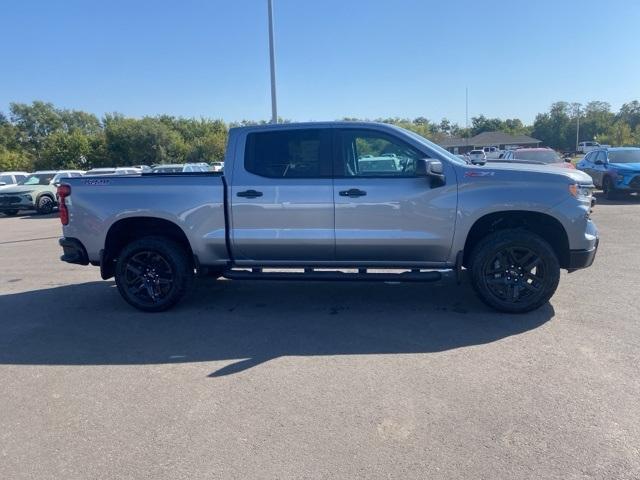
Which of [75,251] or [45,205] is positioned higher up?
[75,251]

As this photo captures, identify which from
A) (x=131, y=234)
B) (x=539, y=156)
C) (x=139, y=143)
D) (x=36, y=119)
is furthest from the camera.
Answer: (x=36, y=119)

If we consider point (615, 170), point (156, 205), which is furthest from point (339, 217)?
point (615, 170)

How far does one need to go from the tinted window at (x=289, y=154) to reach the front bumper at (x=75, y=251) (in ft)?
7.37

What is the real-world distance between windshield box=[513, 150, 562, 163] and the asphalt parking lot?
470 inches

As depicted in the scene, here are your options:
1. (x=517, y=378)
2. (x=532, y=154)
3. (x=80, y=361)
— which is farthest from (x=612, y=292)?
(x=532, y=154)

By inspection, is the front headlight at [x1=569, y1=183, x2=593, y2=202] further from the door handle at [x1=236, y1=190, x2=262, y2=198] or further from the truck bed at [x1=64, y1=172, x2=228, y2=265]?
the truck bed at [x1=64, y1=172, x2=228, y2=265]

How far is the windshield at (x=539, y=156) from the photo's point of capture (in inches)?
690

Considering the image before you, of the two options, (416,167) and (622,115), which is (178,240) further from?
(622,115)

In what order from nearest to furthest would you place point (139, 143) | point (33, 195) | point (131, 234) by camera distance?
point (131, 234)
point (33, 195)
point (139, 143)

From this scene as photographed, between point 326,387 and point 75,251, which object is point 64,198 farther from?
point 326,387

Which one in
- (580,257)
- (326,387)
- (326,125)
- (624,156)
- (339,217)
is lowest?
(326,387)

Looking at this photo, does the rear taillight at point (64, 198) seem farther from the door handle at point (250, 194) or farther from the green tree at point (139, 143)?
the green tree at point (139, 143)

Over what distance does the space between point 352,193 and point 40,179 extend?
66.2 ft

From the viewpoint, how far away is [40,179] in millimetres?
21406
